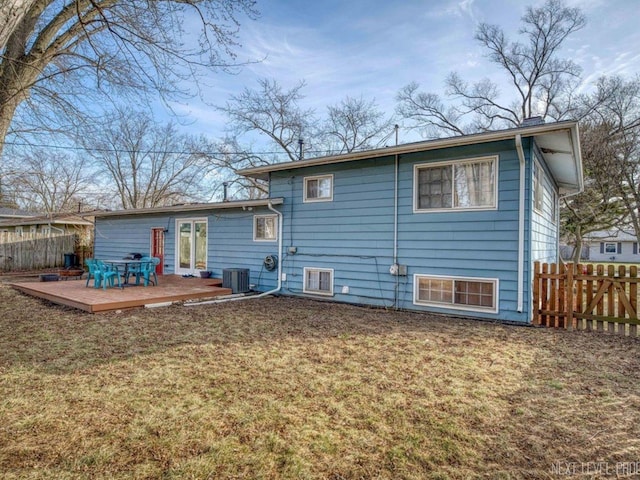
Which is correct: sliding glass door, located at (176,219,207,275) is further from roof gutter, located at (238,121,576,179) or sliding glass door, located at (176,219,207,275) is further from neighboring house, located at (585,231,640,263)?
neighboring house, located at (585,231,640,263)

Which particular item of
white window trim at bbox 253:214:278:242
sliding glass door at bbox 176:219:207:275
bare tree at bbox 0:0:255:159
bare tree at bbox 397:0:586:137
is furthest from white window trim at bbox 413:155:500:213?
bare tree at bbox 397:0:586:137

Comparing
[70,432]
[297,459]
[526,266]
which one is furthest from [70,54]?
[526,266]

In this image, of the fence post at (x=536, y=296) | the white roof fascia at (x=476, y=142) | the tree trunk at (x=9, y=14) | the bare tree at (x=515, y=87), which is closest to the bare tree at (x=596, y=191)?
the bare tree at (x=515, y=87)

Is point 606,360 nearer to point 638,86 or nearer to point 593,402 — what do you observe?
point 593,402

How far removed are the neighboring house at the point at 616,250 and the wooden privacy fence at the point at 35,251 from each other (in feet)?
120

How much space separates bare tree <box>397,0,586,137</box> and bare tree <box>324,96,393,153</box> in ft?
6.27

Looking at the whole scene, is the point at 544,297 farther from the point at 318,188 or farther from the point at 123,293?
the point at 123,293

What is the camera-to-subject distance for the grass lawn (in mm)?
2248

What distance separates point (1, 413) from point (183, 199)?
81.4 ft

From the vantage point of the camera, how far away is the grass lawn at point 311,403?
7.38 feet

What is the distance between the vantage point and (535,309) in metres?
6.20

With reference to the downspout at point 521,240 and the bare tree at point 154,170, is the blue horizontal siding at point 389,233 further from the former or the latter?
the bare tree at point 154,170

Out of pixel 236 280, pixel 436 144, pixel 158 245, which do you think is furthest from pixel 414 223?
pixel 158 245

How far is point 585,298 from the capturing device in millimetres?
5973
